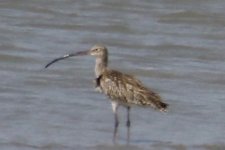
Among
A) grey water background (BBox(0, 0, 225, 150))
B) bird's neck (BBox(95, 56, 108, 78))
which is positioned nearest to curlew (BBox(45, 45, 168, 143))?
bird's neck (BBox(95, 56, 108, 78))

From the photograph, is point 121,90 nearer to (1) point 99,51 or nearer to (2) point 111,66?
(1) point 99,51

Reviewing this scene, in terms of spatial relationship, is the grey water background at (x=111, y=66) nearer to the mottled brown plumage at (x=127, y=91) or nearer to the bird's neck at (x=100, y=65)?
the mottled brown plumage at (x=127, y=91)

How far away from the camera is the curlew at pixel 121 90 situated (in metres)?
10.1

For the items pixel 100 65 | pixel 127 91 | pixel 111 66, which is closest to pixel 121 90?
pixel 127 91

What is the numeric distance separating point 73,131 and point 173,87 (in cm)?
231

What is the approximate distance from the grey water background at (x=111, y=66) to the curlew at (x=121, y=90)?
269 millimetres

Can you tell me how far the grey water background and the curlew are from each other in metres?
0.27

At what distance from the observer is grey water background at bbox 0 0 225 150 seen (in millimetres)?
10109

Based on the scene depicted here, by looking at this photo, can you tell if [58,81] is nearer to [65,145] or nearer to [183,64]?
[183,64]

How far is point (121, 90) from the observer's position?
33.8 ft

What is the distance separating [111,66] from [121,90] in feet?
10.2

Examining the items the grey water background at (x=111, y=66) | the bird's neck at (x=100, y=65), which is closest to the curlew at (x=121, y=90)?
the bird's neck at (x=100, y=65)

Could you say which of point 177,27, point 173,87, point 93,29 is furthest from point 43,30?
point 173,87

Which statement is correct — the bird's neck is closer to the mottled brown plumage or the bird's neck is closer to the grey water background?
the mottled brown plumage
